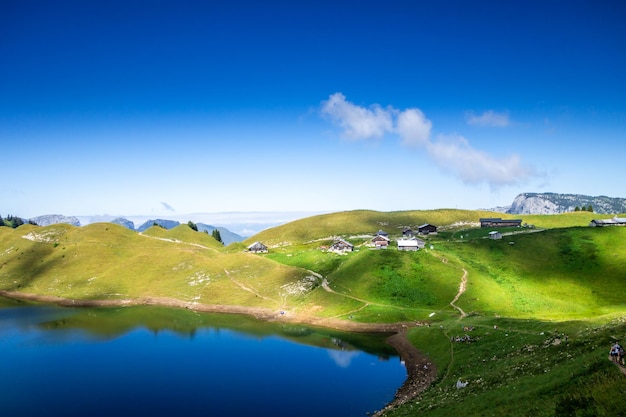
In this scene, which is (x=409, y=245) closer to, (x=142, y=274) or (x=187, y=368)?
(x=187, y=368)

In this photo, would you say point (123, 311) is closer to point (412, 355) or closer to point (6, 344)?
point (6, 344)

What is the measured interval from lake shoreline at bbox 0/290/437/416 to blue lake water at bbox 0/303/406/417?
2954mm

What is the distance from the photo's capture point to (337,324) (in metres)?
110

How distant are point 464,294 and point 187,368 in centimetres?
8227

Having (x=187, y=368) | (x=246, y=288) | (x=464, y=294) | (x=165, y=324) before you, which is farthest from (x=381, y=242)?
(x=187, y=368)

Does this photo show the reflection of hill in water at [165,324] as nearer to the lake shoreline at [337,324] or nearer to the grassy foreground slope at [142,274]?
the lake shoreline at [337,324]

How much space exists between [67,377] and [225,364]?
30526 millimetres

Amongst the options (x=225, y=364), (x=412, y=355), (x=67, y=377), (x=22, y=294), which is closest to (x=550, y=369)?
(x=412, y=355)

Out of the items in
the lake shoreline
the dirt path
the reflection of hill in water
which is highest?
the dirt path

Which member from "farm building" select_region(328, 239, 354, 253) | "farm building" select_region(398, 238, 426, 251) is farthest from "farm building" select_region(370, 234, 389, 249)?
"farm building" select_region(398, 238, 426, 251)

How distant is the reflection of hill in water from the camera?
3873 inches

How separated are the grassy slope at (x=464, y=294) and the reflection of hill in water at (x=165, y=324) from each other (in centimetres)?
1014

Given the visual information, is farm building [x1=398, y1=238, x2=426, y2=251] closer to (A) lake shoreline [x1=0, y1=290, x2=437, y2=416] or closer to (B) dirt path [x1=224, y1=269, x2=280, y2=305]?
(A) lake shoreline [x1=0, y1=290, x2=437, y2=416]

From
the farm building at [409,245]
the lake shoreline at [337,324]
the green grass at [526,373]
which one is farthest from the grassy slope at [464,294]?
the farm building at [409,245]
